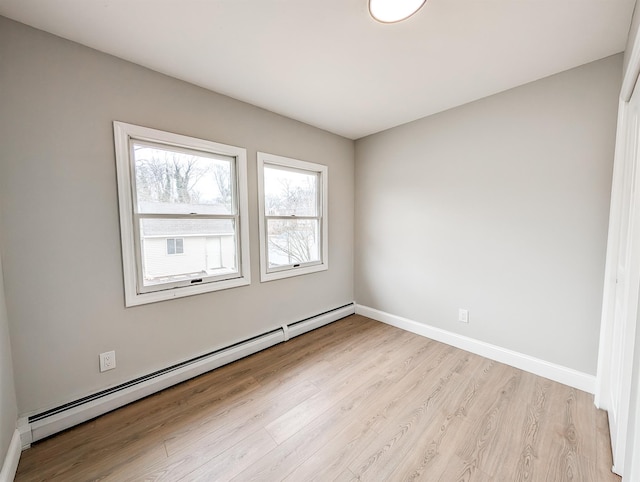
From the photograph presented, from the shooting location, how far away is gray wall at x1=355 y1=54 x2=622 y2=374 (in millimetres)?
1883

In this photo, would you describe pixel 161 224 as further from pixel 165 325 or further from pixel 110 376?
pixel 110 376

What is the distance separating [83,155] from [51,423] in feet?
5.58

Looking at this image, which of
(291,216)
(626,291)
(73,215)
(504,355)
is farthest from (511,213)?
(73,215)

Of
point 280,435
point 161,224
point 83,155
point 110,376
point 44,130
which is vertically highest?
point 44,130

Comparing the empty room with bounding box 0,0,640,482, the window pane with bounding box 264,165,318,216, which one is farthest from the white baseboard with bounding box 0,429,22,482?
the window pane with bounding box 264,165,318,216

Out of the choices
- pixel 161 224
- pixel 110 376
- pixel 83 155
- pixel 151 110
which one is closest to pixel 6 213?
pixel 83 155

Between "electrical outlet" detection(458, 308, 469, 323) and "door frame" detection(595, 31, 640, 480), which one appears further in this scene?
"electrical outlet" detection(458, 308, 469, 323)

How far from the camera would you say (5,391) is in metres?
1.32

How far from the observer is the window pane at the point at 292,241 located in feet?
9.07

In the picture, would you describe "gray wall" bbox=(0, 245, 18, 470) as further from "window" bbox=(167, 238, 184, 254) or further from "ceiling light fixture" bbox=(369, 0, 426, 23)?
"ceiling light fixture" bbox=(369, 0, 426, 23)

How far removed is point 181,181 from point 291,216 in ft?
3.86

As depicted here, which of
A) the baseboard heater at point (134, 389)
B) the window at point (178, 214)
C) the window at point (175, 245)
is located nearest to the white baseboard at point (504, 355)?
the baseboard heater at point (134, 389)

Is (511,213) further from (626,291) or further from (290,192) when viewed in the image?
(290,192)

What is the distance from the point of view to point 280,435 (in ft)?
5.14
